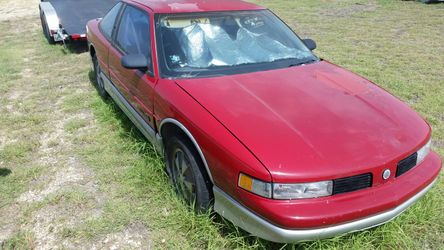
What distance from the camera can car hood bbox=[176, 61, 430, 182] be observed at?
2297 millimetres

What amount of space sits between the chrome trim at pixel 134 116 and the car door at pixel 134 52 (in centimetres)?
6

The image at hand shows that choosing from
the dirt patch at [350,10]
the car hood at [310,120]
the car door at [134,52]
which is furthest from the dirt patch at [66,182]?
the dirt patch at [350,10]

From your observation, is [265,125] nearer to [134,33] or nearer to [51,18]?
[134,33]

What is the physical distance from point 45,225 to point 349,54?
20.1 feet

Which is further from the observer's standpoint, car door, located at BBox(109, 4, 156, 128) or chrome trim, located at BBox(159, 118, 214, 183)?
car door, located at BBox(109, 4, 156, 128)

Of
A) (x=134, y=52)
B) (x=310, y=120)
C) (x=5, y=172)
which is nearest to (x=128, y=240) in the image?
(x=310, y=120)

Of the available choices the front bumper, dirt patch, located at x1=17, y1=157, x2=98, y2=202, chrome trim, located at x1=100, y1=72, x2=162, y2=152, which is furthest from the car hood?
dirt patch, located at x1=17, y1=157, x2=98, y2=202

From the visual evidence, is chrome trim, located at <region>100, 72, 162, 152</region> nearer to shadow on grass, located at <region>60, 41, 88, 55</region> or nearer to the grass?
the grass

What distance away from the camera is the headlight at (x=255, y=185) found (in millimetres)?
2240

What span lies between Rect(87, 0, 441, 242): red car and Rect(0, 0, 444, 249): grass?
0.98ft

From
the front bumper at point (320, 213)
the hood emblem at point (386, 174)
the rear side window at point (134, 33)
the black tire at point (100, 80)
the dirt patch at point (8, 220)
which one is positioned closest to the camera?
the front bumper at point (320, 213)

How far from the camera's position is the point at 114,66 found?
4.27 metres

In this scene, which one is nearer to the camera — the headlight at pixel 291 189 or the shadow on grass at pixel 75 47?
the headlight at pixel 291 189

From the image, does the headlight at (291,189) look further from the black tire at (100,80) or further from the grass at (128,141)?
the black tire at (100,80)
